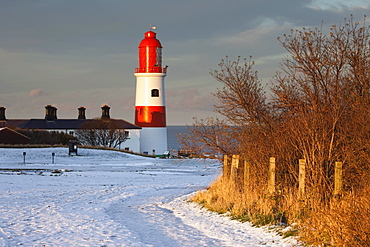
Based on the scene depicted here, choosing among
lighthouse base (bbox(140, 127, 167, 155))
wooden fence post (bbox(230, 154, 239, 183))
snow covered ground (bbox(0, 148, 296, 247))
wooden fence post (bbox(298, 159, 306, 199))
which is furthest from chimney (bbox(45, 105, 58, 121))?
wooden fence post (bbox(298, 159, 306, 199))

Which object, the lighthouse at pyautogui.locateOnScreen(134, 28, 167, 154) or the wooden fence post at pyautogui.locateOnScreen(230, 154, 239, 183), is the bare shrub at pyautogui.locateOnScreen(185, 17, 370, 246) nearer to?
the wooden fence post at pyautogui.locateOnScreen(230, 154, 239, 183)

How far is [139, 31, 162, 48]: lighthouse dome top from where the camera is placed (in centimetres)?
5806

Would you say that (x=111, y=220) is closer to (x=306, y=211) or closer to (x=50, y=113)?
(x=306, y=211)

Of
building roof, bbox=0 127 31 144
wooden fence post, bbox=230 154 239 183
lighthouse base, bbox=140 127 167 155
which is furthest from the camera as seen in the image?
lighthouse base, bbox=140 127 167 155

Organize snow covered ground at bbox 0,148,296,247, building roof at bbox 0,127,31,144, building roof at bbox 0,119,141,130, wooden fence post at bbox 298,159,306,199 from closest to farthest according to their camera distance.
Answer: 1. snow covered ground at bbox 0,148,296,247
2. wooden fence post at bbox 298,159,306,199
3. building roof at bbox 0,127,31,144
4. building roof at bbox 0,119,141,130

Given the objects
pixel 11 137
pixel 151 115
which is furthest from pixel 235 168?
pixel 151 115

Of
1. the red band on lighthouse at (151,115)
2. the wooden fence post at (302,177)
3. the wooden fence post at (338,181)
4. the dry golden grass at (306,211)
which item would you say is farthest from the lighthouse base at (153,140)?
the wooden fence post at (338,181)

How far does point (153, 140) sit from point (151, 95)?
6521 mm

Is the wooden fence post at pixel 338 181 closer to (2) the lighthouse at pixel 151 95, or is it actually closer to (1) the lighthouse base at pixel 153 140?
(2) the lighthouse at pixel 151 95

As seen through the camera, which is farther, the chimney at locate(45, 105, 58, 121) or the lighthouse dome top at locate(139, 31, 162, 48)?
the chimney at locate(45, 105, 58, 121)

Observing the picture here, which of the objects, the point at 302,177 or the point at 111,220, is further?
the point at 111,220

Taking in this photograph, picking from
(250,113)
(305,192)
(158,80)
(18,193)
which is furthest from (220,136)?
(158,80)

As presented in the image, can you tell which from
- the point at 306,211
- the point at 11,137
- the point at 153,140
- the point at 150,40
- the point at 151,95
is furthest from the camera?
the point at 153,140

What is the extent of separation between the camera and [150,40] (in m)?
58.1
